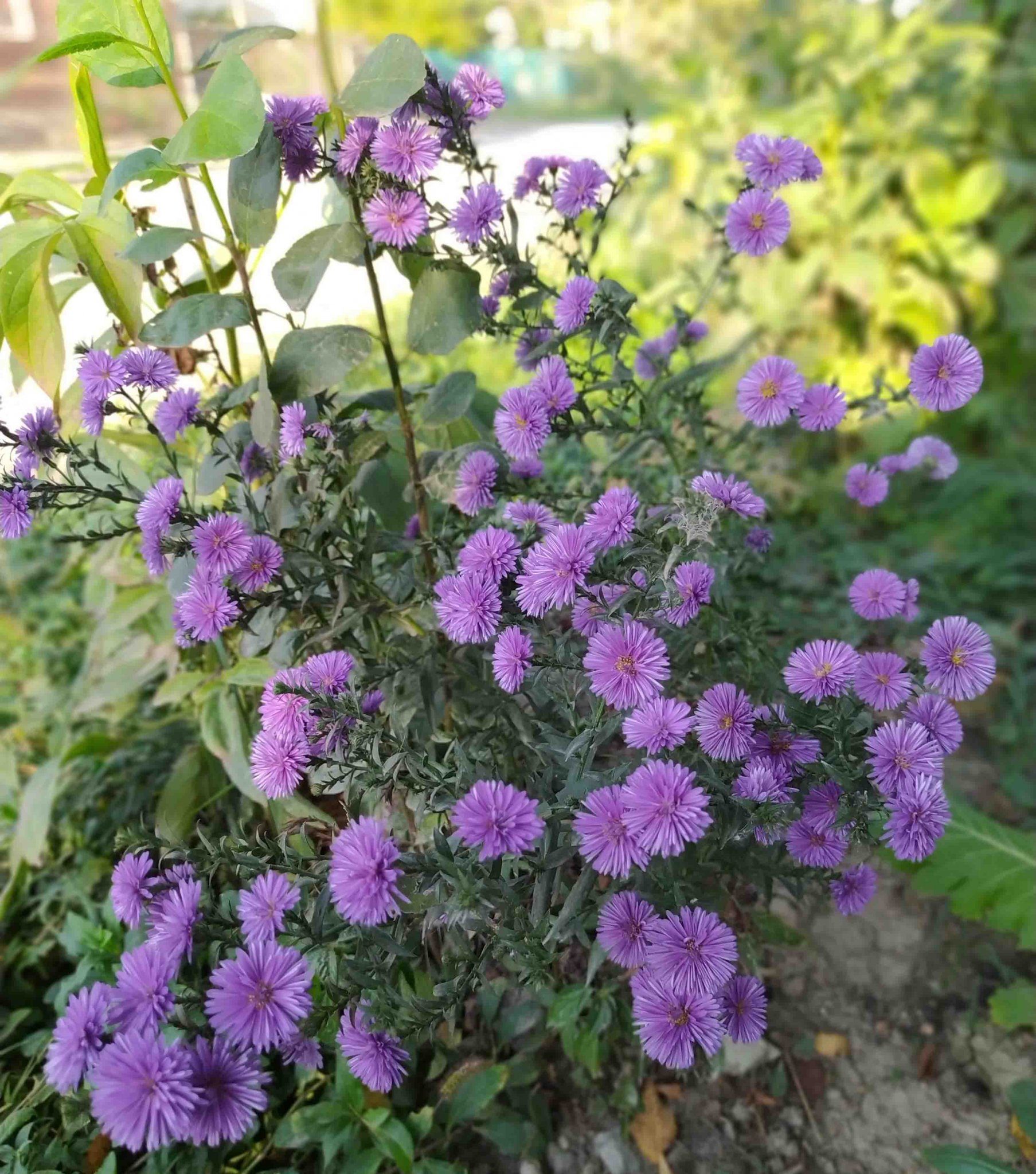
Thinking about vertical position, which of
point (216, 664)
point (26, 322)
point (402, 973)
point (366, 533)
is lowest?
point (402, 973)

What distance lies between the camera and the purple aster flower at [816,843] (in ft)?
2.83

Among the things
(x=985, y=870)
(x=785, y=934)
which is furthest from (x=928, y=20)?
(x=785, y=934)

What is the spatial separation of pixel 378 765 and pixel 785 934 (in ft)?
1.98

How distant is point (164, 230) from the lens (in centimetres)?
101

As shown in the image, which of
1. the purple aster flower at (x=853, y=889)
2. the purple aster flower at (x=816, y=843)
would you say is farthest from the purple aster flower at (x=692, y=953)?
the purple aster flower at (x=853, y=889)

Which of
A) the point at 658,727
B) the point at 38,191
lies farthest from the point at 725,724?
the point at 38,191

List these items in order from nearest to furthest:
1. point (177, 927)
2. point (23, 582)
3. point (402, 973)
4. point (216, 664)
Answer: point (177, 927), point (402, 973), point (216, 664), point (23, 582)

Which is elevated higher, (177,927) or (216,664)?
(177,927)

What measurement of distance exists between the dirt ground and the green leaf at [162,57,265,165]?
3.70ft

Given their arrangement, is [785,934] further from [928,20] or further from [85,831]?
[928,20]

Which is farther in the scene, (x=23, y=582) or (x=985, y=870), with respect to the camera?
(x=23, y=582)

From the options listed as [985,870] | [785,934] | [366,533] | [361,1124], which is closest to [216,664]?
[366,533]

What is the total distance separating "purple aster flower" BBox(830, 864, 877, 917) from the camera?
37.9 inches

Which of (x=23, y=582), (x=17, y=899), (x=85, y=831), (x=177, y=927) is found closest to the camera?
(x=177, y=927)
